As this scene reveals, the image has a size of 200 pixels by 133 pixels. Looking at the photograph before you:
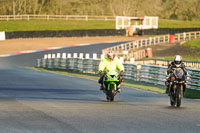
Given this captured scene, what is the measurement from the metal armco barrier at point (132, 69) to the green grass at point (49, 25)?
27.9 metres

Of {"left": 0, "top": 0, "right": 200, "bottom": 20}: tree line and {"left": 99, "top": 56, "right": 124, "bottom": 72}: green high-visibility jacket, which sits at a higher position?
{"left": 0, "top": 0, "right": 200, "bottom": 20}: tree line

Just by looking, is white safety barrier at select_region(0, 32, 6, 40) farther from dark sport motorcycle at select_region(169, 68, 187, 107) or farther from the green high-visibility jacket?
dark sport motorcycle at select_region(169, 68, 187, 107)

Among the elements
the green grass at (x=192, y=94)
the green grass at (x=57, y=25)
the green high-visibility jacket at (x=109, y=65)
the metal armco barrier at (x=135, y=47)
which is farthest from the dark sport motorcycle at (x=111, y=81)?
the green grass at (x=57, y=25)

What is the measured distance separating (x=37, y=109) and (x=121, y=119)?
2362 millimetres

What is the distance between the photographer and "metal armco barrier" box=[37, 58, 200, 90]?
66.2 ft

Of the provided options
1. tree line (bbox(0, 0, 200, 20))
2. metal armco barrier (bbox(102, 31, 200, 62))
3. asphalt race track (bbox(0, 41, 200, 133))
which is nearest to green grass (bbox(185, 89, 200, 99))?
asphalt race track (bbox(0, 41, 200, 133))

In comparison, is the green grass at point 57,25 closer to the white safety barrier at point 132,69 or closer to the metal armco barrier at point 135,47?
the metal armco barrier at point 135,47

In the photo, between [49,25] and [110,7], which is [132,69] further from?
[110,7]

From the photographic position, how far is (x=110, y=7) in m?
106

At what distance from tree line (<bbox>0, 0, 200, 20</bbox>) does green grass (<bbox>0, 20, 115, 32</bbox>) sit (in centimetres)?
1439

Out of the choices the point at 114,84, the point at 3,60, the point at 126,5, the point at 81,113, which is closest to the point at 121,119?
the point at 81,113

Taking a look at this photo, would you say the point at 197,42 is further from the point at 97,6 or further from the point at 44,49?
the point at 97,6

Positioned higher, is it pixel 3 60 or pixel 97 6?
pixel 97 6

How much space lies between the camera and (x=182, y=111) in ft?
40.6
